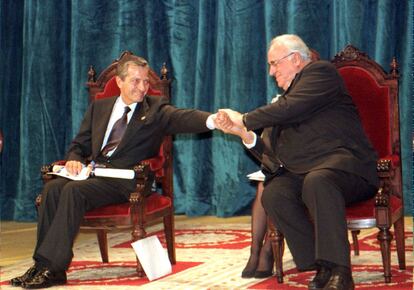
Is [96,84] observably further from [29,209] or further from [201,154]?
[29,209]

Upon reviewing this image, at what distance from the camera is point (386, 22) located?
228 inches

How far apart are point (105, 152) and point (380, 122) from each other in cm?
155

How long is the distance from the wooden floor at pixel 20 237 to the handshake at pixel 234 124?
5.76ft

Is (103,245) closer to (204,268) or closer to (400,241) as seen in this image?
(204,268)

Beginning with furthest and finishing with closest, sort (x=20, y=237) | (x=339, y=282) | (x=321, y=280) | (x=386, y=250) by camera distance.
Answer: (x=20, y=237) < (x=386, y=250) < (x=321, y=280) < (x=339, y=282)

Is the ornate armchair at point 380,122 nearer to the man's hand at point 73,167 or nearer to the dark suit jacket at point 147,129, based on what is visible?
the dark suit jacket at point 147,129

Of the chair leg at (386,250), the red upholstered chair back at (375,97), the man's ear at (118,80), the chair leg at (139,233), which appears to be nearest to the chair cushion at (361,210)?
the chair leg at (386,250)

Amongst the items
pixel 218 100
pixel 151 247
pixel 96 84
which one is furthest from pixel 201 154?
pixel 151 247

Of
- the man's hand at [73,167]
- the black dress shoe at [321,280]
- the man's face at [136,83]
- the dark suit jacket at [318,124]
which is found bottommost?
the black dress shoe at [321,280]

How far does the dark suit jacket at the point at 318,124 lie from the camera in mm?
3770

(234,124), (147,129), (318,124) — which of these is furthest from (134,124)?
(318,124)

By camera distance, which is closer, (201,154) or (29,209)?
(201,154)

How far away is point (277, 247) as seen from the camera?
12.6 ft

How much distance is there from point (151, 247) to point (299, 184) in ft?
2.91
